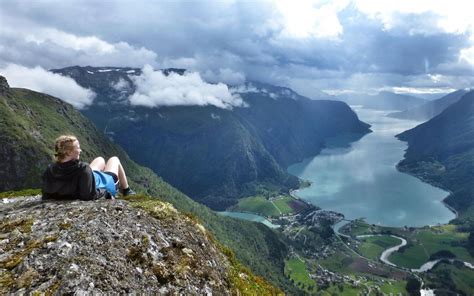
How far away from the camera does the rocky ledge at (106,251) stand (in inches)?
399

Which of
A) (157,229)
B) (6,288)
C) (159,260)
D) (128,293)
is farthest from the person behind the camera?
(157,229)

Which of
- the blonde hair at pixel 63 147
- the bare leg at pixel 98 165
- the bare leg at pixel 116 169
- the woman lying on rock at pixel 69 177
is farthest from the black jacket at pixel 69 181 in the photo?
the bare leg at pixel 116 169

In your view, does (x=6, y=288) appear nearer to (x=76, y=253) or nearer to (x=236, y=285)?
(x=76, y=253)

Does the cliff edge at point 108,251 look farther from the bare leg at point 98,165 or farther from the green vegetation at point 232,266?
the bare leg at point 98,165

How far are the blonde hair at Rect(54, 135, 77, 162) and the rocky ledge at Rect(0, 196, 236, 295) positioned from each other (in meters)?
1.78

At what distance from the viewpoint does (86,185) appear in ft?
47.7

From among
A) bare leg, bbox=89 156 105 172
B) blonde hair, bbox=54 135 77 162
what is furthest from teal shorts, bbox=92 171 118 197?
blonde hair, bbox=54 135 77 162

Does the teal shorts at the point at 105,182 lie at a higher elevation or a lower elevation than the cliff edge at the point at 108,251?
higher

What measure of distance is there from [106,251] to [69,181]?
424 centimetres

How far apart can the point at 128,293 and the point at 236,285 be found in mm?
4613

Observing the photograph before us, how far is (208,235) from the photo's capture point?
15484 mm

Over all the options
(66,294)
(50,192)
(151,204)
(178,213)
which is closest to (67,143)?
(50,192)

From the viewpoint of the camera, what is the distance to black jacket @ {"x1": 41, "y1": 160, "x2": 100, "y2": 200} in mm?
14109

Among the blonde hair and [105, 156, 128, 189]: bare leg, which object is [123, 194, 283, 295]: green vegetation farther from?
the blonde hair
